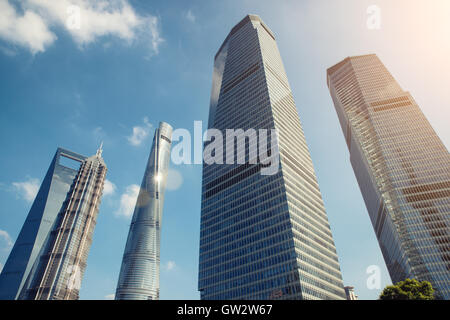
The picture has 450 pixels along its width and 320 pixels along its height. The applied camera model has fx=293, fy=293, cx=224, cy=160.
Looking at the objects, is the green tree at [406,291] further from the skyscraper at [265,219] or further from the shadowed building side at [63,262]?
the shadowed building side at [63,262]

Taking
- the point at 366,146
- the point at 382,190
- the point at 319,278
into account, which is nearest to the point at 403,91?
the point at 366,146

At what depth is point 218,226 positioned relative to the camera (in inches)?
4562

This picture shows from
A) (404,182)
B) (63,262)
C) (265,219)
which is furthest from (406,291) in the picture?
(63,262)

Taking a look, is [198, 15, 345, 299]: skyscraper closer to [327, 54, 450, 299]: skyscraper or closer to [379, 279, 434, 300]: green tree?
[379, 279, 434, 300]: green tree

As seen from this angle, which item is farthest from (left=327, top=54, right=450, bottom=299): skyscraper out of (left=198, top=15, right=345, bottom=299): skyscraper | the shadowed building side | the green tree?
the shadowed building side

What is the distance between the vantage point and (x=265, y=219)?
330ft

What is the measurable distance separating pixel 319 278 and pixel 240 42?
154342mm

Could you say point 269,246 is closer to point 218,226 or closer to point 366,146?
point 218,226

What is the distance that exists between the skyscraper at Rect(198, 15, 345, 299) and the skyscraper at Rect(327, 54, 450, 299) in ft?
154

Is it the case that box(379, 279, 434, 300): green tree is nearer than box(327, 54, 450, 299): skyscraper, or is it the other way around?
box(379, 279, 434, 300): green tree

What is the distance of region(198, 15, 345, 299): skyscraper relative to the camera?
8906cm

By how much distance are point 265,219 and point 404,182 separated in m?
90.6

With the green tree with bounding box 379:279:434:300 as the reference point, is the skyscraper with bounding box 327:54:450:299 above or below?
above

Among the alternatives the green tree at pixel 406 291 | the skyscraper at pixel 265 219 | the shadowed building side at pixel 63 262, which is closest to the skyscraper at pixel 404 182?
the skyscraper at pixel 265 219
